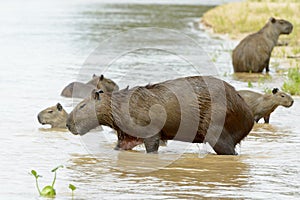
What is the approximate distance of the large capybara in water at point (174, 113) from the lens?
7.04 metres

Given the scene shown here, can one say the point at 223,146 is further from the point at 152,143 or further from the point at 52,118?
the point at 52,118

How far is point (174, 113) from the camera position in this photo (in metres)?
7.07

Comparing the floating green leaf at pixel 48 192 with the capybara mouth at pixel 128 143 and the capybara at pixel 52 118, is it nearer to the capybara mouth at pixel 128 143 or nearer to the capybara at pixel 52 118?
the capybara mouth at pixel 128 143

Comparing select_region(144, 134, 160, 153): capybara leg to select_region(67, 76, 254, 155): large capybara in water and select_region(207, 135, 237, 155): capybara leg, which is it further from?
select_region(207, 135, 237, 155): capybara leg

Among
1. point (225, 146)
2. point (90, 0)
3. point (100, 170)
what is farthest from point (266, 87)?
point (90, 0)

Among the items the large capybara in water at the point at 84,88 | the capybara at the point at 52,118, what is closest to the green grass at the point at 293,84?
the large capybara in water at the point at 84,88

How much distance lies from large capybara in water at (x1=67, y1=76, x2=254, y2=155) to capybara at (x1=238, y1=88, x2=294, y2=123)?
8.27ft

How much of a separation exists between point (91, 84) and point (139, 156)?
4.36 meters

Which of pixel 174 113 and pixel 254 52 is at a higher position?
pixel 174 113

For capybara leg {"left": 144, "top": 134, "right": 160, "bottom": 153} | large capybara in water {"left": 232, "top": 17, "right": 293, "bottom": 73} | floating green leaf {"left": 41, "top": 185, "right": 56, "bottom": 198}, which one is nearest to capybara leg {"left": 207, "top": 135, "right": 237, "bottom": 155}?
capybara leg {"left": 144, "top": 134, "right": 160, "bottom": 153}

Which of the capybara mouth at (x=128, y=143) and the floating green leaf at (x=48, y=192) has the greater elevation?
the floating green leaf at (x=48, y=192)

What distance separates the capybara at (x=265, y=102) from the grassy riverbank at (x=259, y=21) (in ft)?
15.1

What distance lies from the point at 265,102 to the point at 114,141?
242 centimetres

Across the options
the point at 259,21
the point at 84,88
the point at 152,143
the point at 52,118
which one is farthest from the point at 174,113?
the point at 259,21
